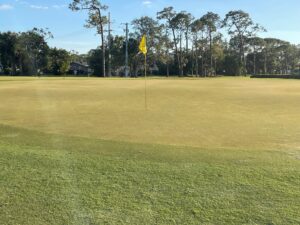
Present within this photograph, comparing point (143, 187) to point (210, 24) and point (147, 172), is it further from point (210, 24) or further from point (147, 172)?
point (210, 24)

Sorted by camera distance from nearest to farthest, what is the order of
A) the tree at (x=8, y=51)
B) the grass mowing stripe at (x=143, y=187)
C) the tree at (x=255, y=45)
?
the grass mowing stripe at (x=143, y=187), the tree at (x=8, y=51), the tree at (x=255, y=45)

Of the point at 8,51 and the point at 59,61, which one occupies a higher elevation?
the point at 8,51

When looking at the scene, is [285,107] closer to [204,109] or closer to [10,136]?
[204,109]

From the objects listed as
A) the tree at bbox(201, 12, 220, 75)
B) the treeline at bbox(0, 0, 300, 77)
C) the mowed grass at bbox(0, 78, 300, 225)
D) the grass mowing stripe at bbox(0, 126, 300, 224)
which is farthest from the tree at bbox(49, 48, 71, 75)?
the grass mowing stripe at bbox(0, 126, 300, 224)

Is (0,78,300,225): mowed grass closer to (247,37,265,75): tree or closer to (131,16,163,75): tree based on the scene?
(131,16,163,75): tree

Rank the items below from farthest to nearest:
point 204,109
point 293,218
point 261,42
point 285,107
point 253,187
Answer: point 261,42 < point 285,107 < point 204,109 < point 253,187 < point 293,218

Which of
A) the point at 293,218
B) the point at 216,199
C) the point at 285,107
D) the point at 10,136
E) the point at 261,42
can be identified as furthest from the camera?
the point at 261,42

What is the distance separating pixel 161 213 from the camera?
3.98 metres

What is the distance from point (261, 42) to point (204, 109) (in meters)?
91.4

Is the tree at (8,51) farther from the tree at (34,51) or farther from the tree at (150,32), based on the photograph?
the tree at (150,32)

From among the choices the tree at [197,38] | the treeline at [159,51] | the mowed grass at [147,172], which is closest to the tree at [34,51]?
the treeline at [159,51]

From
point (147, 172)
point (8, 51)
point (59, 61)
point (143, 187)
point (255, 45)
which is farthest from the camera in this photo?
point (255, 45)

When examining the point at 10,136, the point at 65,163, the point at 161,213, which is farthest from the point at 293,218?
the point at 10,136

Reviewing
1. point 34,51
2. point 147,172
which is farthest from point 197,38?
point 147,172
